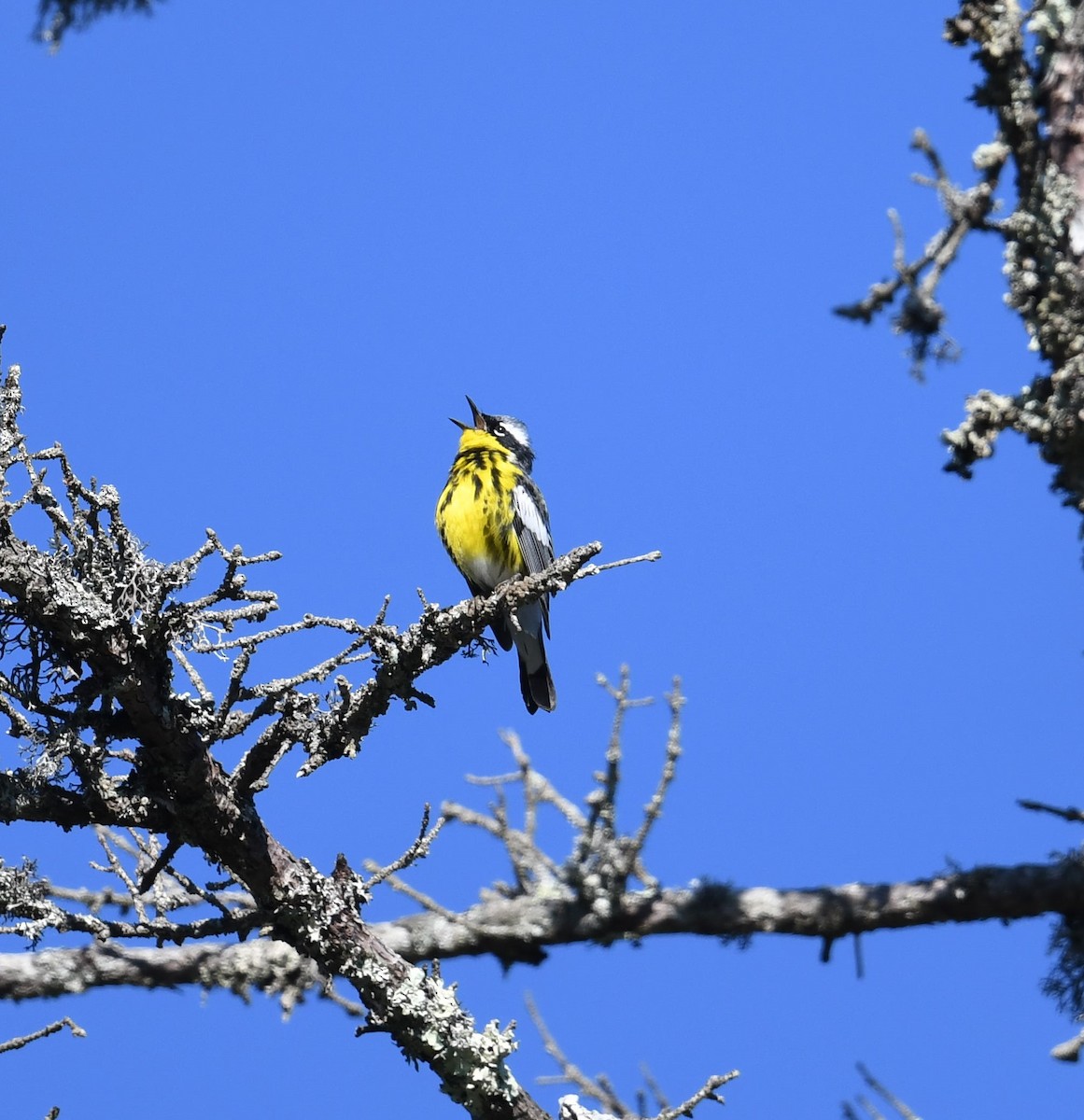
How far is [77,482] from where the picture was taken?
360cm

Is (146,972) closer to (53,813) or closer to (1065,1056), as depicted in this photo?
(53,813)

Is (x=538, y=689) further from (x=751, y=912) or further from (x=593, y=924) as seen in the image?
(x=751, y=912)

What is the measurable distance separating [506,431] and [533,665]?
173 centimetres

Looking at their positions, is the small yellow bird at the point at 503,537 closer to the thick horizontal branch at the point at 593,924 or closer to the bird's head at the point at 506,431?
the bird's head at the point at 506,431

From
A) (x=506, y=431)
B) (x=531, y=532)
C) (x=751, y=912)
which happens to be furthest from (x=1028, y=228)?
(x=506, y=431)

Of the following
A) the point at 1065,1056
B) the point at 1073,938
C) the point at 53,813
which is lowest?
the point at 1065,1056

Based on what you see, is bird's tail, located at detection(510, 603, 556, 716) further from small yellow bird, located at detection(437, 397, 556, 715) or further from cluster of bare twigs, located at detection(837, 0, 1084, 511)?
cluster of bare twigs, located at detection(837, 0, 1084, 511)

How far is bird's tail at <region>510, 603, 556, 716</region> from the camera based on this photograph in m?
7.87

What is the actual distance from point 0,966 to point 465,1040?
2.51 meters

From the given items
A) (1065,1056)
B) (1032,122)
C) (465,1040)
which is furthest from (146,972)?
(1032,122)

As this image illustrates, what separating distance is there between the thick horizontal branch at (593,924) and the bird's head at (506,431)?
3.77m

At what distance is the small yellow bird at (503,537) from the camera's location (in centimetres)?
755

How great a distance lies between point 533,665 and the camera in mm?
7938

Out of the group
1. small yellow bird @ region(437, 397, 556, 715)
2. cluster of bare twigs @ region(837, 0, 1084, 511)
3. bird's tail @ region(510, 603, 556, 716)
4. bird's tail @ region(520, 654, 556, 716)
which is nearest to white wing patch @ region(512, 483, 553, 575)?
small yellow bird @ region(437, 397, 556, 715)
